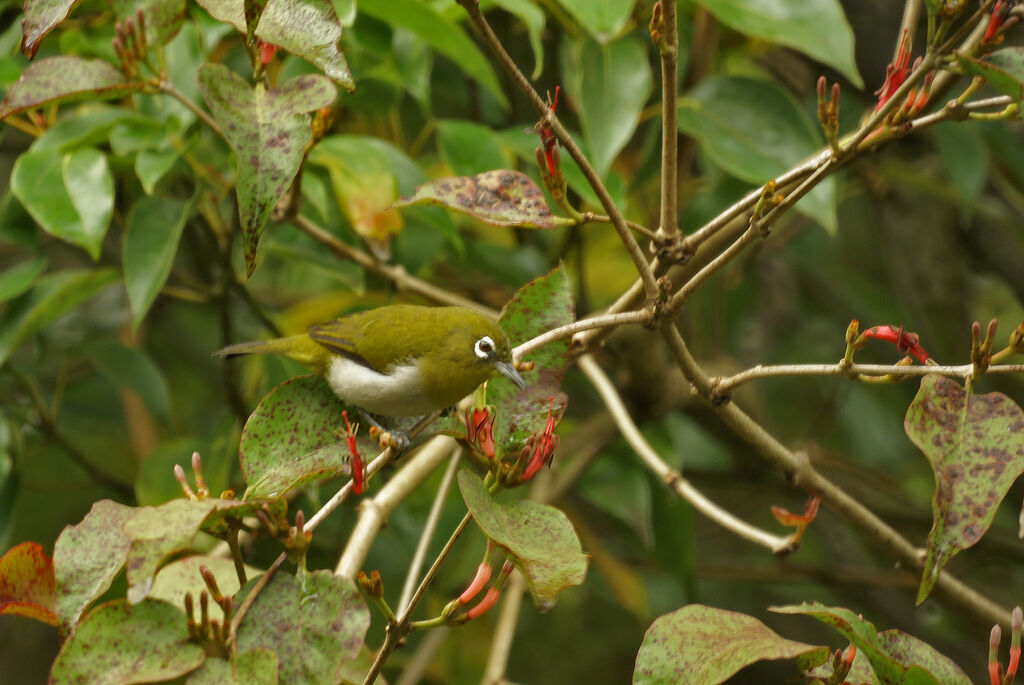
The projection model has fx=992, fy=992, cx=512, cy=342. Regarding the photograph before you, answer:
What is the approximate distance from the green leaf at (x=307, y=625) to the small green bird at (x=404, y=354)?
0.59m

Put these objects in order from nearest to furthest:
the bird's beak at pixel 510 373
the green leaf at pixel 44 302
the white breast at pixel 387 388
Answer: the bird's beak at pixel 510 373, the white breast at pixel 387 388, the green leaf at pixel 44 302

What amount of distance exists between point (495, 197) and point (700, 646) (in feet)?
1.75

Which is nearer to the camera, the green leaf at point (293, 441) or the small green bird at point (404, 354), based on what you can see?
the green leaf at point (293, 441)

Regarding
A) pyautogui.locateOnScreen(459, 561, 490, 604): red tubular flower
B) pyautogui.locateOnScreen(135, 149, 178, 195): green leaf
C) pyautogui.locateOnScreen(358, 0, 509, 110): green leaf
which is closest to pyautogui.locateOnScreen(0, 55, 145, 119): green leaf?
pyautogui.locateOnScreen(135, 149, 178, 195): green leaf

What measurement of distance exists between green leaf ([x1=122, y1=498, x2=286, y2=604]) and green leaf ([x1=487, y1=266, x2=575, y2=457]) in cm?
42

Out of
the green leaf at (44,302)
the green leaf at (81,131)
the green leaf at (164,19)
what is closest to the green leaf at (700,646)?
the green leaf at (164,19)

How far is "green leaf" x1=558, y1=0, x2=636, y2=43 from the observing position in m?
1.64

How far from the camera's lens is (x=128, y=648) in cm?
90

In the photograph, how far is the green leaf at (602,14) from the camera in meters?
1.64

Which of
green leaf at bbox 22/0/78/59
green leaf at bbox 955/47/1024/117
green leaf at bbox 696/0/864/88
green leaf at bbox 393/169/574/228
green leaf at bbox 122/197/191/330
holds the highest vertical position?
green leaf at bbox 955/47/1024/117

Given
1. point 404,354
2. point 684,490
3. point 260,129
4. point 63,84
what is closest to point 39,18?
point 260,129

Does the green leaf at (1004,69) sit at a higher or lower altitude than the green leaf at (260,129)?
higher

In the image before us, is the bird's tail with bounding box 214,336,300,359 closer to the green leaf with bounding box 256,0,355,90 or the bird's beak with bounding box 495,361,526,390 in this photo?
the bird's beak with bounding box 495,361,526,390

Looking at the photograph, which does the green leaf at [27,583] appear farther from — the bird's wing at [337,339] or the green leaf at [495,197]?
the bird's wing at [337,339]
